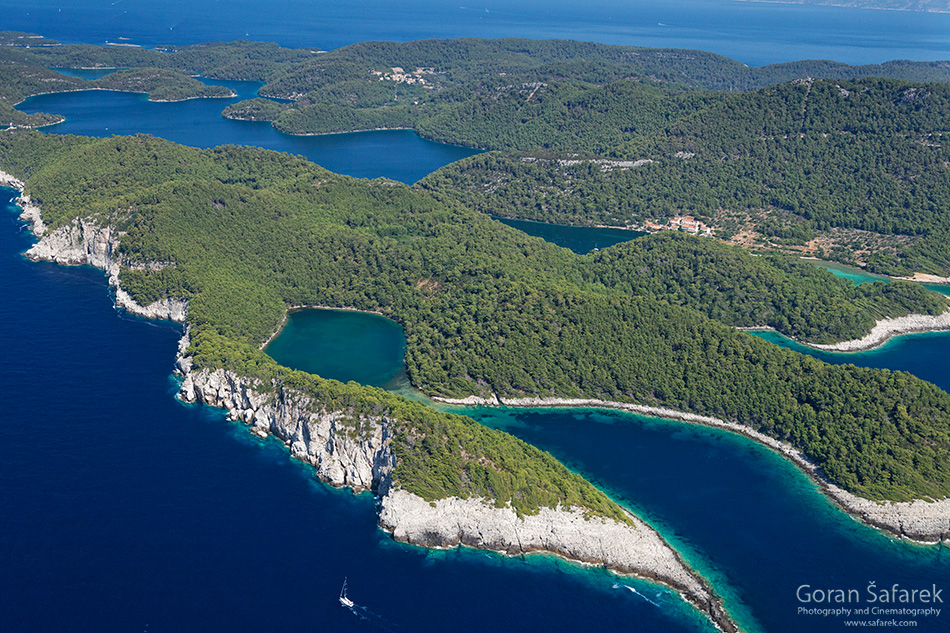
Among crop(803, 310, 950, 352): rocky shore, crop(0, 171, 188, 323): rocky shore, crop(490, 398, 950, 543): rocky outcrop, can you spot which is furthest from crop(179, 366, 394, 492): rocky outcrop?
crop(803, 310, 950, 352): rocky shore

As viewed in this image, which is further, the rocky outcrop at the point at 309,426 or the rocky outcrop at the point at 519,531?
the rocky outcrop at the point at 309,426

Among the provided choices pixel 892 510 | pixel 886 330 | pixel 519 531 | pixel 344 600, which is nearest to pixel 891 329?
pixel 886 330

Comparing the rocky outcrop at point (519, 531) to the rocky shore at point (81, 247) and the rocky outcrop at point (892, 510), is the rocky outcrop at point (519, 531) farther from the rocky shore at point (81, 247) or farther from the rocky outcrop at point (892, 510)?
the rocky shore at point (81, 247)

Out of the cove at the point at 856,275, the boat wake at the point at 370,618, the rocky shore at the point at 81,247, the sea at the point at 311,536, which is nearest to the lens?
the boat wake at the point at 370,618

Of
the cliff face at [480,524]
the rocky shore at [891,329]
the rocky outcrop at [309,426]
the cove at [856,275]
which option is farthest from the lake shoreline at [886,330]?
the rocky outcrop at [309,426]

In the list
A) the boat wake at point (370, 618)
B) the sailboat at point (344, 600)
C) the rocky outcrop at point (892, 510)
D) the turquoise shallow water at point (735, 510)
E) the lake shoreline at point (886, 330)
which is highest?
the lake shoreline at point (886, 330)

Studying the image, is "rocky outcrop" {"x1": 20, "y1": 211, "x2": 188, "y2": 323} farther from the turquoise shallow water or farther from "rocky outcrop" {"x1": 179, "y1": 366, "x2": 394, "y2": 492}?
the turquoise shallow water
